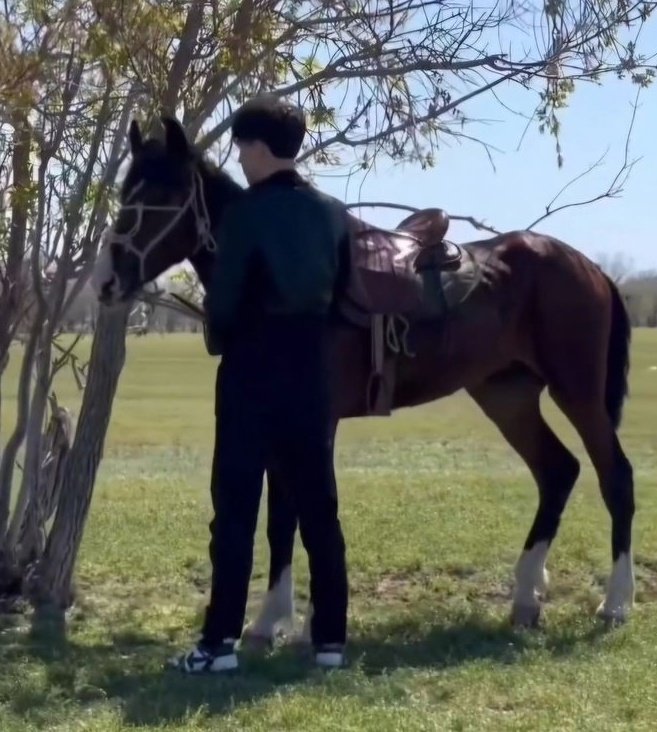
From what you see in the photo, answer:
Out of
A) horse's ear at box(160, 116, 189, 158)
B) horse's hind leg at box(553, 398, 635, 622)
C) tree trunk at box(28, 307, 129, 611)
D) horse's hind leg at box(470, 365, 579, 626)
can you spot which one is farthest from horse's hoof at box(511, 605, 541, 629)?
horse's ear at box(160, 116, 189, 158)

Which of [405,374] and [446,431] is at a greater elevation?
[405,374]

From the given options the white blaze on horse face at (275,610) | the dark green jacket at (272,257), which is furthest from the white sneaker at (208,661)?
the dark green jacket at (272,257)

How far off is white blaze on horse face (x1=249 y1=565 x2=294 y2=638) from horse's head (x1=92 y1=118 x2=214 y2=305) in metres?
1.54

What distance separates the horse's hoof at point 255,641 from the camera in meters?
5.88

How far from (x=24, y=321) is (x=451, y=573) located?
8.87 feet

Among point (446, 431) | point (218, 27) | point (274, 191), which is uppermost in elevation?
point (218, 27)

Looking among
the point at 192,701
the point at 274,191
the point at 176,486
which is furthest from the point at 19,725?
the point at 176,486

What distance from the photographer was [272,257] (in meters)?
4.99

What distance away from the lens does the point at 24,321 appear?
691 cm

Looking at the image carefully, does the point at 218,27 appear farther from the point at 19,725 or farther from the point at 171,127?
the point at 19,725

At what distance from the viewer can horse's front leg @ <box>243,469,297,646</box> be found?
605cm

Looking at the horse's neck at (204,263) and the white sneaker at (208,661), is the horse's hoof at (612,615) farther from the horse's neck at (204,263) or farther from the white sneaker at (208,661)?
the horse's neck at (204,263)

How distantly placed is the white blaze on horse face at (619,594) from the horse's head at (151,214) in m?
2.62

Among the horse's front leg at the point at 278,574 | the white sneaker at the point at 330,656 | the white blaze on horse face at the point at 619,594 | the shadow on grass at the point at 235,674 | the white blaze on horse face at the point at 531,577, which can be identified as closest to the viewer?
the shadow on grass at the point at 235,674
